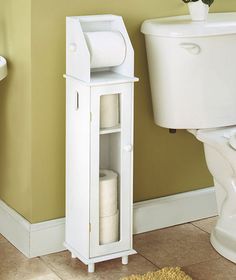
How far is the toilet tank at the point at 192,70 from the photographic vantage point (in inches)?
102

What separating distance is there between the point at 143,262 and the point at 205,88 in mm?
654

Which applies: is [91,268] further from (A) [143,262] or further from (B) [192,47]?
(B) [192,47]

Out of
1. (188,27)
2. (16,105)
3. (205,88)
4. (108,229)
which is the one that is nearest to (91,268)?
(108,229)

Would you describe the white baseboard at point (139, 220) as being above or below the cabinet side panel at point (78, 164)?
below

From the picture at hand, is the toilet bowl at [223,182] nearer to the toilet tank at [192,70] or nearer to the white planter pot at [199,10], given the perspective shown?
the toilet tank at [192,70]

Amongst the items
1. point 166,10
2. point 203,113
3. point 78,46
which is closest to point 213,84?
point 203,113

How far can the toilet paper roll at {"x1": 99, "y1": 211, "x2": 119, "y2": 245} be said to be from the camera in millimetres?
2600

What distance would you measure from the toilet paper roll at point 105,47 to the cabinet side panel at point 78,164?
11 cm

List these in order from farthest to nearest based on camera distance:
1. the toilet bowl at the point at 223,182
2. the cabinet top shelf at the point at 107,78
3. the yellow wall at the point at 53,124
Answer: the toilet bowl at the point at 223,182
the yellow wall at the point at 53,124
the cabinet top shelf at the point at 107,78

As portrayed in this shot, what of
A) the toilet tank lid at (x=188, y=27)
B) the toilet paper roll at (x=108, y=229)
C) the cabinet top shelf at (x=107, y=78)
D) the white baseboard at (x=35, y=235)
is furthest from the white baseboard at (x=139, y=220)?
the toilet tank lid at (x=188, y=27)

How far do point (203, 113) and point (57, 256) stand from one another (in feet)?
2.41

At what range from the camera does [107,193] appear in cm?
256

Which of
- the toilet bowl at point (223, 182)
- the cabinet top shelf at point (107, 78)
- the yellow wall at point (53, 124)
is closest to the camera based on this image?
the cabinet top shelf at point (107, 78)

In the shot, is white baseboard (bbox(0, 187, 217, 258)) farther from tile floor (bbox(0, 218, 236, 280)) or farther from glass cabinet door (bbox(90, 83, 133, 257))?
glass cabinet door (bbox(90, 83, 133, 257))
